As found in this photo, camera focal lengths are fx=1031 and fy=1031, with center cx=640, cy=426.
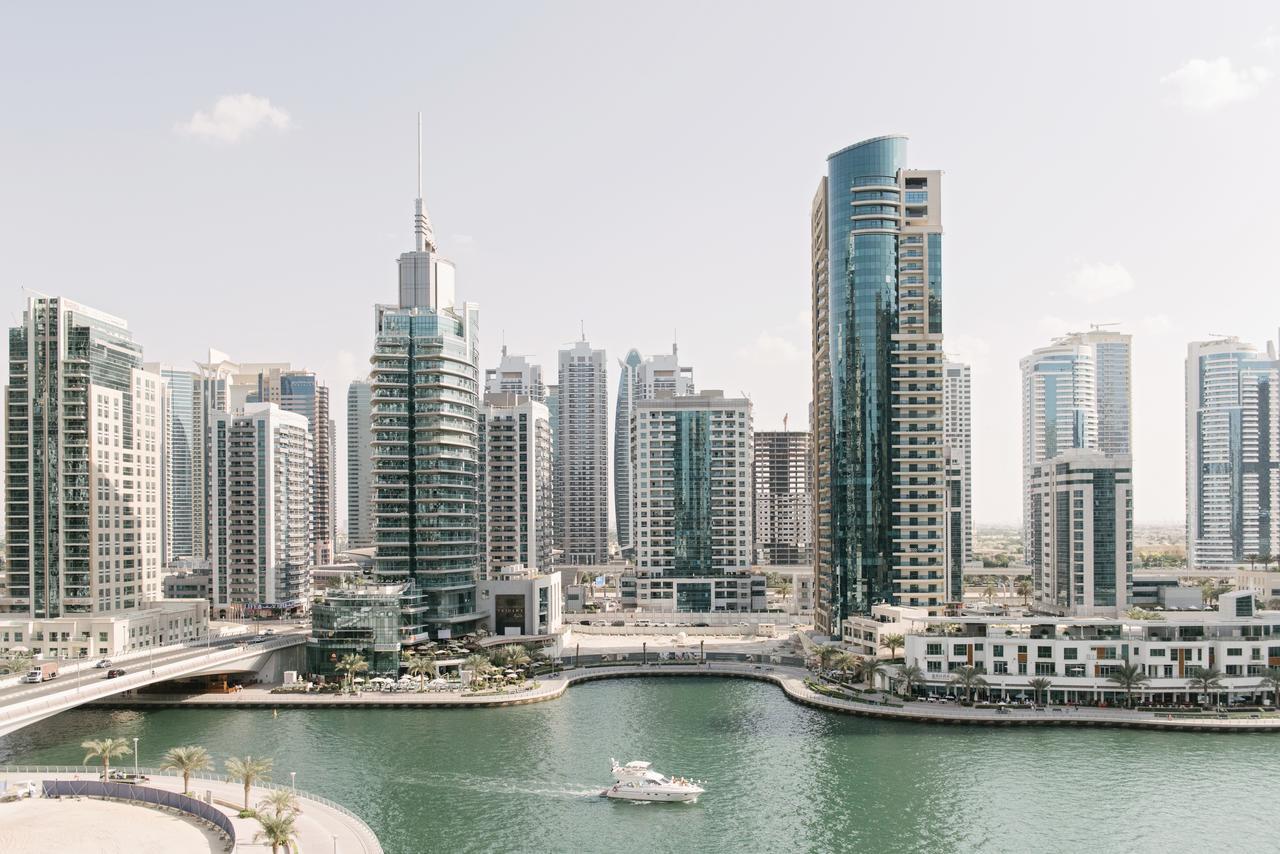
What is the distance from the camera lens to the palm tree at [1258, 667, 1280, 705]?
80.2m

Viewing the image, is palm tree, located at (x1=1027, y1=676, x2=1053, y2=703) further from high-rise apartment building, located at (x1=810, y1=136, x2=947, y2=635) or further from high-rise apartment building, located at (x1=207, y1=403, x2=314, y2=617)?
high-rise apartment building, located at (x1=207, y1=403, x2=314, y2=617)

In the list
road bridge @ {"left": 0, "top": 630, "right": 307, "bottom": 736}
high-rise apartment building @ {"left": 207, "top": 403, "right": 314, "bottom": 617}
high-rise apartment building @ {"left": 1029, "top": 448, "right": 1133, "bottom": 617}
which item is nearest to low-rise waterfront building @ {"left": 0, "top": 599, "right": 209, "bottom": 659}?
road bridge @ {"left": 0, "top": 630, "right": 307, "bottom": 736}

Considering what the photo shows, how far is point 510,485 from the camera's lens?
142 m

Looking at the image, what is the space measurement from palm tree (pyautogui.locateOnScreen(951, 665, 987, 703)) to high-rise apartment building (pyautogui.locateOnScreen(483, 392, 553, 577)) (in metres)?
70.1

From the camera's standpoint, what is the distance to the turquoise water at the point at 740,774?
5291 centimetres

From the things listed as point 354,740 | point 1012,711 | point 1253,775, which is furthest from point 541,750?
point 1253,775

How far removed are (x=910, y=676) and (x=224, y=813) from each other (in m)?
53.6

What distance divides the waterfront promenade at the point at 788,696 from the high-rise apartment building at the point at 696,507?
33.5 metres

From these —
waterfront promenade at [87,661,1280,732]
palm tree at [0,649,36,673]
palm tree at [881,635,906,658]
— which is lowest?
waterfront promenade at [87,661,1280,732]

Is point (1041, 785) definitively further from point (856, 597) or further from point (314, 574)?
point (314, 574)

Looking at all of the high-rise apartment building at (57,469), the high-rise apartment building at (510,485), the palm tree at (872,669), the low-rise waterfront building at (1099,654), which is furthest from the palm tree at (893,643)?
the high-rise apartment building at (57,469)

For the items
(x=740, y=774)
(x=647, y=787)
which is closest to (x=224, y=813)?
(x=647, y=787)

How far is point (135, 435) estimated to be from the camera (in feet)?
347

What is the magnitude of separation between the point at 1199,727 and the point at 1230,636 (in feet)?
40.5
